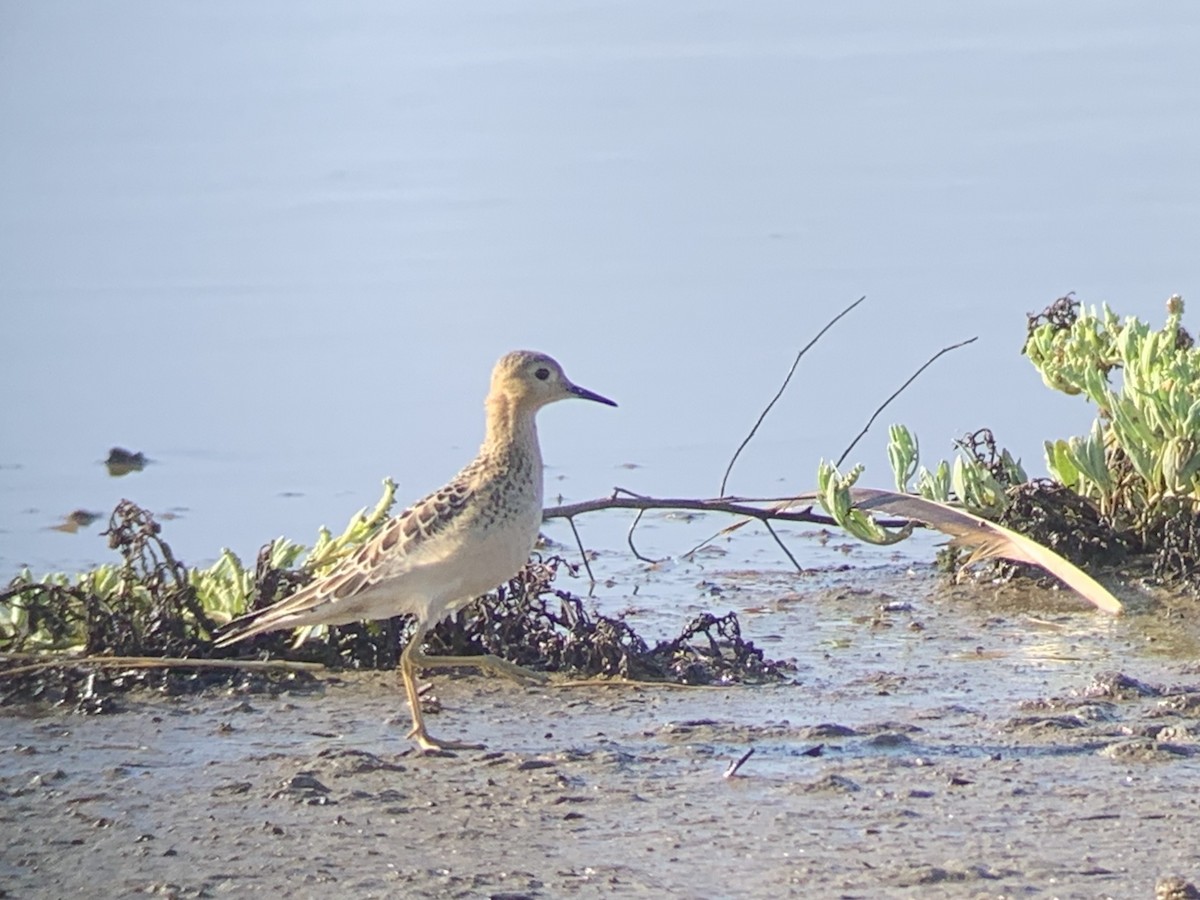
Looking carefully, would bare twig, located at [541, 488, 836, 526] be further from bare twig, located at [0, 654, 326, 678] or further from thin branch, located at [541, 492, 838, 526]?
bare twig, located at [0, 654, 326, 678]

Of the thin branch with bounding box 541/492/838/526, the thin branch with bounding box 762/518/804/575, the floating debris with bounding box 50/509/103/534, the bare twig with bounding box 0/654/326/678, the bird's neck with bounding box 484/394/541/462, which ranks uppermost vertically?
the bird's neck with bounding box 484/394/541/462

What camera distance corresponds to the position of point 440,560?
6.55 metres

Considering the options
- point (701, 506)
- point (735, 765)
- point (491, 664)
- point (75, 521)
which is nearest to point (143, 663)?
point (491, 664)

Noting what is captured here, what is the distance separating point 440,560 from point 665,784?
113cm

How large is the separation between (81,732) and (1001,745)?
269cm

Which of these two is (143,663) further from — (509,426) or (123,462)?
(123,462)

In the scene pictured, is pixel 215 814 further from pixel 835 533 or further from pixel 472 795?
pixel 835 533

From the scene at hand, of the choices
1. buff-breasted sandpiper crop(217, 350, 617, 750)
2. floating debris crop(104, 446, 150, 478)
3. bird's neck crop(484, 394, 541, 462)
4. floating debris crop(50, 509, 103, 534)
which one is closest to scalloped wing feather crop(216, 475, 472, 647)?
buff-breasted sandpiper crop(217, 350, 617, 750)

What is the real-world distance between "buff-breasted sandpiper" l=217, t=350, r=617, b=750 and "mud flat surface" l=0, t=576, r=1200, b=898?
0.28 m

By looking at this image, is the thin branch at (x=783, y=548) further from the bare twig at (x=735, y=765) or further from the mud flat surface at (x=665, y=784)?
the bare twig at (x=735, y=765)

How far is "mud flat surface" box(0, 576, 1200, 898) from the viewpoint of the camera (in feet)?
16.8

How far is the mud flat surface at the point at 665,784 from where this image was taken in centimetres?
513

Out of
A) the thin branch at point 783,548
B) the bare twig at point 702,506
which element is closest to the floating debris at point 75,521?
the bare twig at point 702,506

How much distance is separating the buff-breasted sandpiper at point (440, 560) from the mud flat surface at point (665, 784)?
0.92 ft
